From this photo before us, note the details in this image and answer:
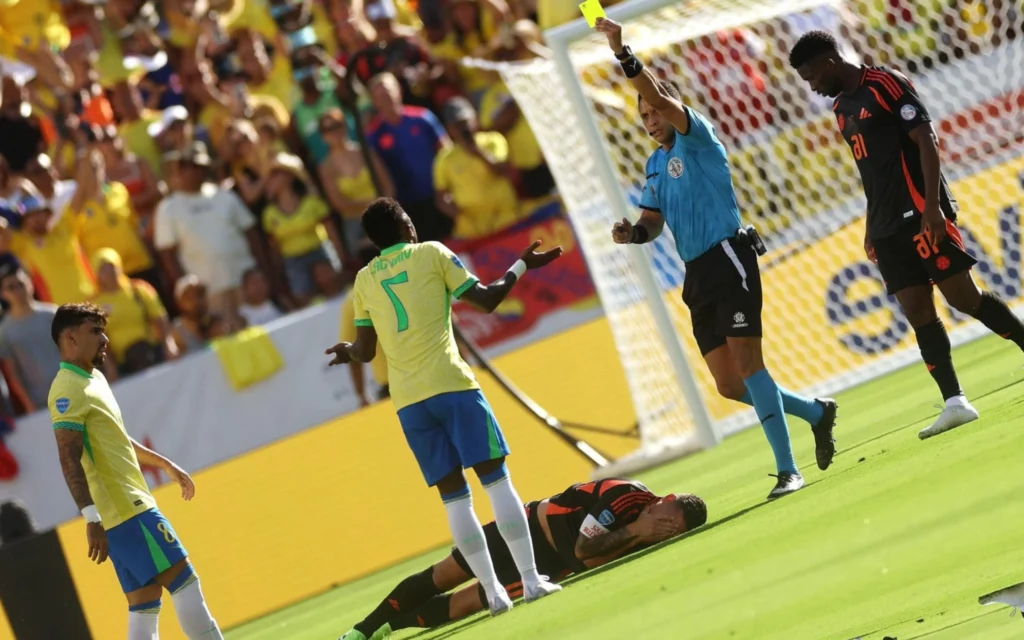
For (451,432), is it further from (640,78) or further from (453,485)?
(640,78)

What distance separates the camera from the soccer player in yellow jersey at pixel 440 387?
22.7ft

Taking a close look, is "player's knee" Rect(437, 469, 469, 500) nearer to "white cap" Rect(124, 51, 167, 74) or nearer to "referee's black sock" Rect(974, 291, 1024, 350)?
"referee's black sock" Rect(974, 291, 1024, 350)

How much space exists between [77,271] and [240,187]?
156cm

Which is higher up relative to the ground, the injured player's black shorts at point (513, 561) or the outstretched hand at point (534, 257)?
the outstretched hand at point (534, 257)

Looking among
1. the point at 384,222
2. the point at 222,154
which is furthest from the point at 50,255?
the point at 384,222

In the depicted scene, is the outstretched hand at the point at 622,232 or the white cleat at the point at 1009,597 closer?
the white cleat at the point at 1009,597

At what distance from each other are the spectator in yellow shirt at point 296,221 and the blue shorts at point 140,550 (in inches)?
264

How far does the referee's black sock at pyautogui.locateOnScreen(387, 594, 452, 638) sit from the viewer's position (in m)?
7.59

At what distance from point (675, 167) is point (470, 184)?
626 centimetres

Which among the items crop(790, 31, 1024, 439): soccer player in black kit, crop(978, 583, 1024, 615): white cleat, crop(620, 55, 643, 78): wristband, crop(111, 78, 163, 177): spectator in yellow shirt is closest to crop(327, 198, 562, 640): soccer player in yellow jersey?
crop(620, 55, 643, 78): wristband

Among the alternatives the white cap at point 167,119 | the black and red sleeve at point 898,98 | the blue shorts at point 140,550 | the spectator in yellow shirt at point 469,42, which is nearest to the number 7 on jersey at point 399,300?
the blue shorts at point 140,550

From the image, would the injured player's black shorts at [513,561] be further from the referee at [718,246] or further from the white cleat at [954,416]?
the white cleat at [954,416]

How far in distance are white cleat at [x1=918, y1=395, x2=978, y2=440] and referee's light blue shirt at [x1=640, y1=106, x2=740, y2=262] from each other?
4.14 ft

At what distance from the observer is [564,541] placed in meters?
7.55
